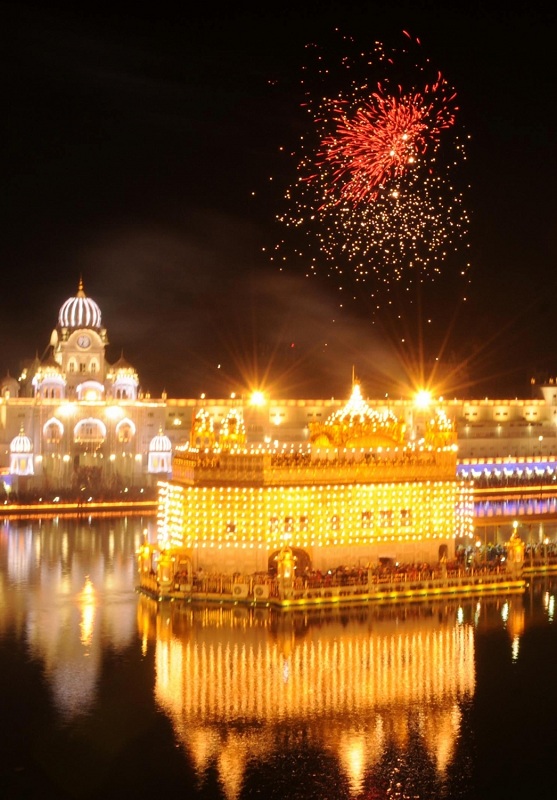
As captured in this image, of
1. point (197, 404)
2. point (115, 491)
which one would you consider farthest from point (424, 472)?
point (197, 404)

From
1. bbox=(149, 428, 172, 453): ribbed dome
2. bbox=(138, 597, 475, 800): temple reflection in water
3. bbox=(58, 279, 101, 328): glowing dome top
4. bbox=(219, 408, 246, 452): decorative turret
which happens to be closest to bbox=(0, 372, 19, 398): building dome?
bbox=(58, 279, 101, 328): glowing dome top

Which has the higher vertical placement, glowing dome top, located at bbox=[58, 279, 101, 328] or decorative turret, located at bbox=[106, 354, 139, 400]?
glowing dome top, located at bbox=[58, 279, 101, 328]

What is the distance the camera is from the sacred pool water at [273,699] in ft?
53.8

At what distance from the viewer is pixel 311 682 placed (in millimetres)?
20969

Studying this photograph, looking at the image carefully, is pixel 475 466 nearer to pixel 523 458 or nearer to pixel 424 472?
pixel 523 458

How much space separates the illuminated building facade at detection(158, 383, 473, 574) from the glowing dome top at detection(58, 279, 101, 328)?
34037 mm

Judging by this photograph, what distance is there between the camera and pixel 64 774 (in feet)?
53.9

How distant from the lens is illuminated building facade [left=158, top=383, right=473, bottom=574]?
2836cm

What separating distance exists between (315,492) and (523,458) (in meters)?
43.5

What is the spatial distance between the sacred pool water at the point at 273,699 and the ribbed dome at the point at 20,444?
28.1 metres

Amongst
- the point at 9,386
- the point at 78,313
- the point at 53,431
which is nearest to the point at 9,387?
the point at 9,386

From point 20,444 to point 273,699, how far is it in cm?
3965

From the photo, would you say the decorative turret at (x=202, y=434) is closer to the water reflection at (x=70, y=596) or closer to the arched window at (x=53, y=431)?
the water reflection at (x=70, y=596)

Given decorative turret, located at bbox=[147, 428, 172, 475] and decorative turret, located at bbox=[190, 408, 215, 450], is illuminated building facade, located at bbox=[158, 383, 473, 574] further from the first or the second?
decorative turret, located at bbox=[147, 428, 172, 475]
